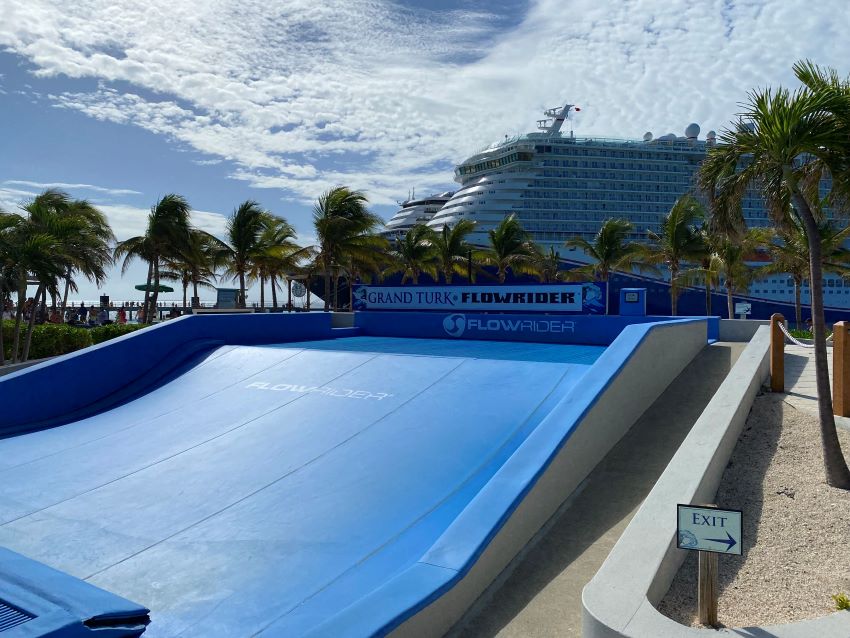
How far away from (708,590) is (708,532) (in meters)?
0.50

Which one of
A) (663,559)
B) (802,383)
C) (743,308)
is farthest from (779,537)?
(743,308)

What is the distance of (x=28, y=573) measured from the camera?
12.5ft

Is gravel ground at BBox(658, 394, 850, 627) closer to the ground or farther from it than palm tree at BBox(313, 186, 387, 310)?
closer to the ground

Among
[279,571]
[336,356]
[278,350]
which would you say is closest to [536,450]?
[279,571]

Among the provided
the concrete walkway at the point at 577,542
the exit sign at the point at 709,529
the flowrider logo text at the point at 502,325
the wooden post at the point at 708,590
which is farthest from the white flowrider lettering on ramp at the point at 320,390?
the exit sign at the point at 709,529

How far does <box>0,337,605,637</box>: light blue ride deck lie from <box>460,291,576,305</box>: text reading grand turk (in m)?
2.25

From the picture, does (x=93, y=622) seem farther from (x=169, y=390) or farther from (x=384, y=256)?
(x=384, y=256)

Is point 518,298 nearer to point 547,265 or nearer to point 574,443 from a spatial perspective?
point 574,443

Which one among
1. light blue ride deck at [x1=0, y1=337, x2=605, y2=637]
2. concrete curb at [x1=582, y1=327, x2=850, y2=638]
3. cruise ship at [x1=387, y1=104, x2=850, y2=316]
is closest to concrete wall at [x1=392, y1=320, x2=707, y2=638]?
light blue ride deck at [x1=0, y1=337, x2=605, y2=637]

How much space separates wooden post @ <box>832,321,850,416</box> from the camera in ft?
23.3

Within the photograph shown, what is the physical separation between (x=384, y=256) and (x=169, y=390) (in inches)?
811

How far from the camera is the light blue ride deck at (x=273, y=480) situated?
5164mm

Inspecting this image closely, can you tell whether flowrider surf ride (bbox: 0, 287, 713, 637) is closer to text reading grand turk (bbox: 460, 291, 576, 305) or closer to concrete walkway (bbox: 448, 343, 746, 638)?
concrete walkway (bbox: 448, 343, 746, 638)

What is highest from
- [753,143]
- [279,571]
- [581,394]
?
[753,143]
